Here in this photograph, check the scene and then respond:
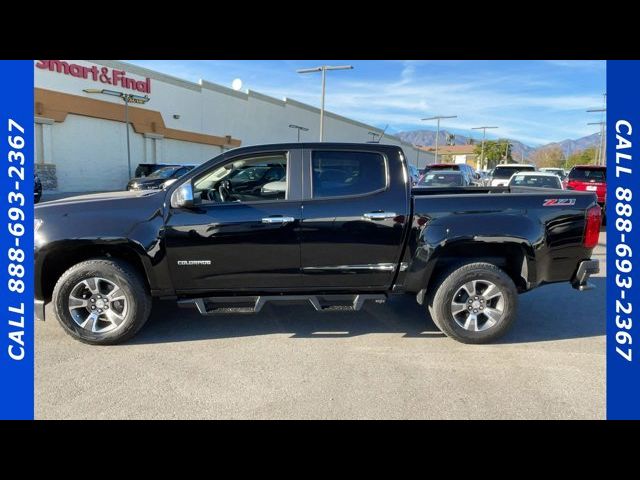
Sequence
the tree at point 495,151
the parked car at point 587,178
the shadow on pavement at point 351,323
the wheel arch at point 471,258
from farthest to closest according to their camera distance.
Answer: the tree at point 495,151 < the parked car at point 587,178 < the shadow on pavement at point 351,323 < the wheel arch at point 471,258

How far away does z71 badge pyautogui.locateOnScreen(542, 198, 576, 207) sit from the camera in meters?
4.23

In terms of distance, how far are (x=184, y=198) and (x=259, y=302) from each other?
1209mm

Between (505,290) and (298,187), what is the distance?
2.26 m

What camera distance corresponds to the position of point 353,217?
4.19 meters

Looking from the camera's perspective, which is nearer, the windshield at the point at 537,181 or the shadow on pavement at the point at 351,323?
the shadow on pavement at the point at 351,323

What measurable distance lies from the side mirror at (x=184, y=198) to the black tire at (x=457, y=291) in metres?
2.53

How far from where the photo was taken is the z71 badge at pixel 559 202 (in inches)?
167

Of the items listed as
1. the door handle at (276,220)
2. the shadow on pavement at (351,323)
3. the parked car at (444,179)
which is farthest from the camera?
the parked car at (444,179)

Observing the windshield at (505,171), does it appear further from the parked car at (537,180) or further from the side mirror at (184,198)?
the side mirror at (184,198)

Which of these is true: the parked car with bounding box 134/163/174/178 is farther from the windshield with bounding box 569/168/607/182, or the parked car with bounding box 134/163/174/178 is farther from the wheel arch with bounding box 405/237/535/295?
the wheel arch with bounding box 405/237/535/295

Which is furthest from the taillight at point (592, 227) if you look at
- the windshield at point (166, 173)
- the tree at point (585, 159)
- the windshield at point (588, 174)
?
the tree at point (585, 159)

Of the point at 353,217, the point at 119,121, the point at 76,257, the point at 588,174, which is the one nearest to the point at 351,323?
the point at 353,217

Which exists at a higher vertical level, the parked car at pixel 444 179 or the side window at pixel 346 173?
the parked car at pixel 444 179

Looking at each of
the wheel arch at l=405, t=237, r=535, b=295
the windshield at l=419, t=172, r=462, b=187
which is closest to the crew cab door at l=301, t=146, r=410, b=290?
the wheel arch at l=405, t=237, r=535, b=295
